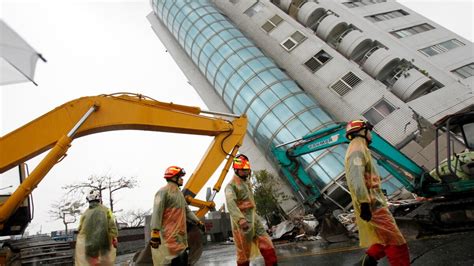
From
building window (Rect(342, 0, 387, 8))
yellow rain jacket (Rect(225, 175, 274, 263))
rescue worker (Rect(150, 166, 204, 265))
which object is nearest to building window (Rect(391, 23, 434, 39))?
building window (Rect(342, 0, 387, 8))

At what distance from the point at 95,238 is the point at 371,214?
4170 mm

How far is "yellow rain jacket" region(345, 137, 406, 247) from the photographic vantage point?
12.2 feet

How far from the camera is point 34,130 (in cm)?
650

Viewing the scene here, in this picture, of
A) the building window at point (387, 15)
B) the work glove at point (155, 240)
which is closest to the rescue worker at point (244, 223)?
the work glove at point (155, 240)

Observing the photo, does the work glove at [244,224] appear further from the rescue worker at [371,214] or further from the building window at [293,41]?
the building window at [293,41]

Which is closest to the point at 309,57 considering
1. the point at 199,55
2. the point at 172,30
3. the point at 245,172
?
the point at 199,55

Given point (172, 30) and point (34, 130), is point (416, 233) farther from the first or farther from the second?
point (172, 30)

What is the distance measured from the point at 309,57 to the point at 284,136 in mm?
7058

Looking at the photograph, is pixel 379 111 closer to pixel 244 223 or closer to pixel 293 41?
pixel 293 41

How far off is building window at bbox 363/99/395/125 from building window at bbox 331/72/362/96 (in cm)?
221

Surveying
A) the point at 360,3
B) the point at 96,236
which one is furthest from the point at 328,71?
the point at 96,236

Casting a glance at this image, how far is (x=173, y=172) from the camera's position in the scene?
5.38 m

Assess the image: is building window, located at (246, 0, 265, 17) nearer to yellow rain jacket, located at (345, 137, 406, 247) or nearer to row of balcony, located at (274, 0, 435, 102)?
row of balcony, located at (274, 0, 435, 102)

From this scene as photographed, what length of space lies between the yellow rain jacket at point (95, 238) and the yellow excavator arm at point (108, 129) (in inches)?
49.4
